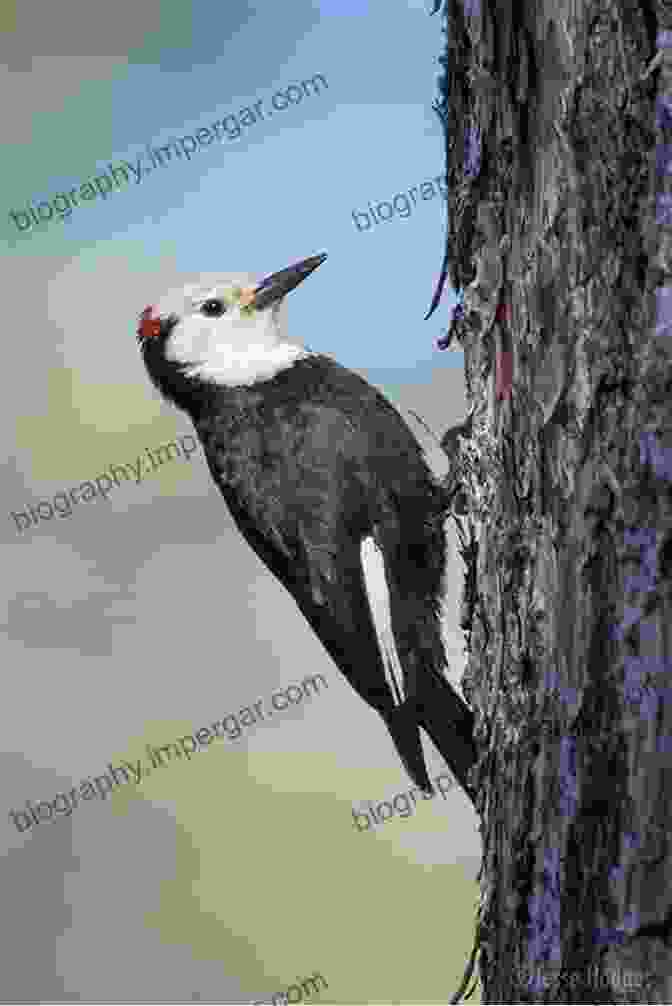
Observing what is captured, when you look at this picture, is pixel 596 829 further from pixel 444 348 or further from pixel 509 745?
pixel 444 348

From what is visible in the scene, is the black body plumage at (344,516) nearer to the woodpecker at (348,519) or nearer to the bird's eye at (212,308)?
the woodpecker at (348,519)

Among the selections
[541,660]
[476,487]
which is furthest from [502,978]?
[476,487]

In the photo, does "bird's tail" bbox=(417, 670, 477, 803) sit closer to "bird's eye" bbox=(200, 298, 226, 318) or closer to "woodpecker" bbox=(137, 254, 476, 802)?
"woodpecker" bbox=(137, 254, 476, 802)

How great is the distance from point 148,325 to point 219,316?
11cm

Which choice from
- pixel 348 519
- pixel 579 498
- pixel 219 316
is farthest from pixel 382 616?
pixel 579 498

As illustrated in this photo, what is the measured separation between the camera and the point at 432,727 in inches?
63.5

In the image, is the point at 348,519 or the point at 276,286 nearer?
the point at 348,519

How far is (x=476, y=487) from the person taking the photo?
109 cm

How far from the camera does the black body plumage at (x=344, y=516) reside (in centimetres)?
170

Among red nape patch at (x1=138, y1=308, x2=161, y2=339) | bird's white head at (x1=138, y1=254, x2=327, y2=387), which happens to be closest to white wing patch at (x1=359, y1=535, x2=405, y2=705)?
bird's white head at (x1=138, y1=254, x2=327, y2=387)

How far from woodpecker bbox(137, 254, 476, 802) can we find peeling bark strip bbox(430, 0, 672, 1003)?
75 cm

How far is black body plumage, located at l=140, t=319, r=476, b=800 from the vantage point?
5.57ft

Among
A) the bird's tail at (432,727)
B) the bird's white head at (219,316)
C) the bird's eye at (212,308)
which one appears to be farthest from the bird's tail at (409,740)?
the bird's eye at (212,308)

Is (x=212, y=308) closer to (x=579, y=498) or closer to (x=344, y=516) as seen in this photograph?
(x=344, y=516)
